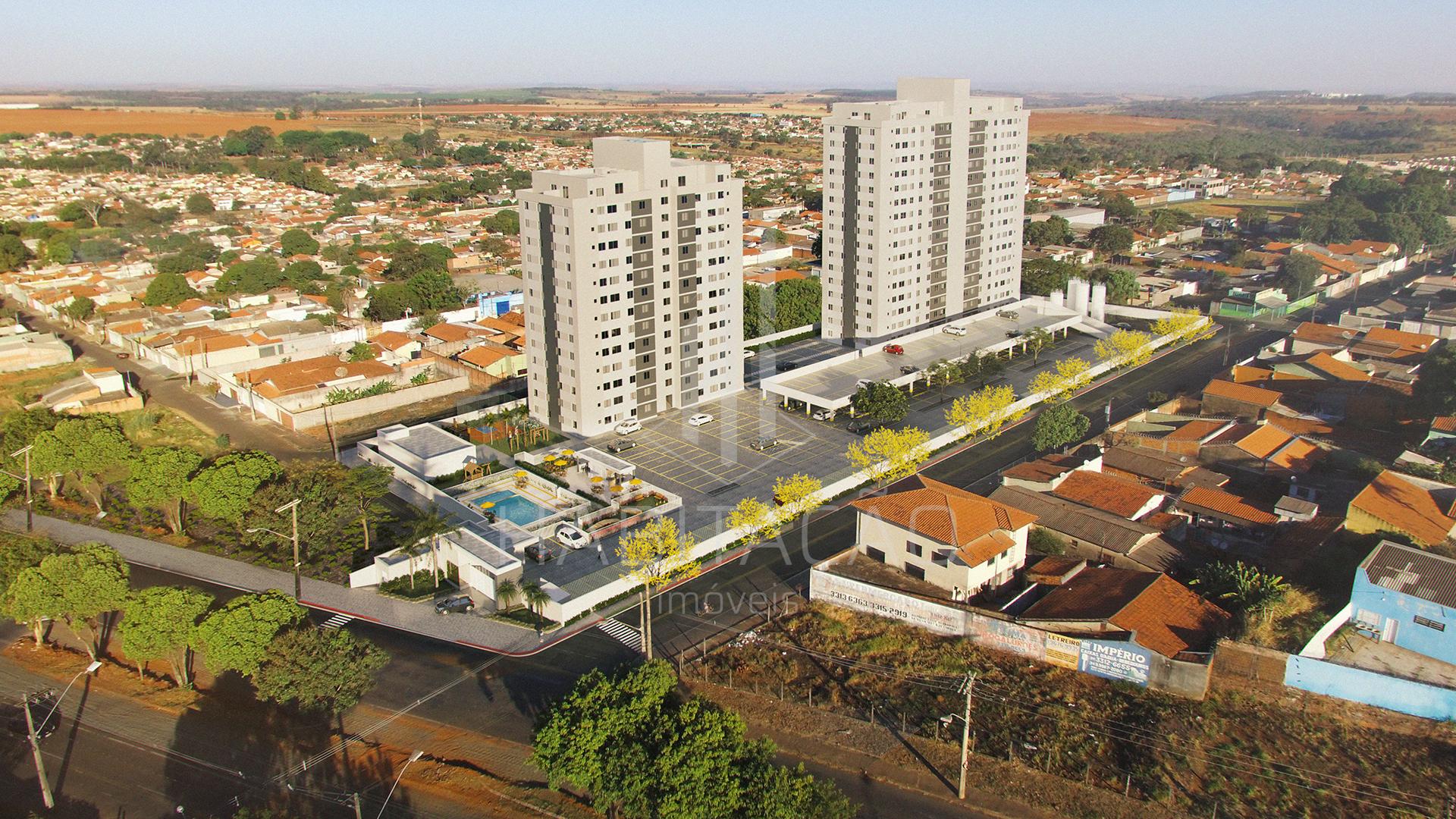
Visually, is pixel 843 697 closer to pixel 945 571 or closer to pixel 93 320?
pixel 945 571

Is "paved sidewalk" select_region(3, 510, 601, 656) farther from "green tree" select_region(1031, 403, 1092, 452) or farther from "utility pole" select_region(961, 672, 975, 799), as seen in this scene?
"green tree" select_region(1031, 403, 1092, 452)

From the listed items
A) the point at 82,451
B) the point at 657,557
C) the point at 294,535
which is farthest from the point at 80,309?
the point at 657,557

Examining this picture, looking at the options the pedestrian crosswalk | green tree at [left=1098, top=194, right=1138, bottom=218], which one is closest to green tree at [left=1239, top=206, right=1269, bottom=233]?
green tree at [left=1098, top=194, right=1138, bottom=218]

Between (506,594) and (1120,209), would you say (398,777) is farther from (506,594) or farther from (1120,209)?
(1120,209)

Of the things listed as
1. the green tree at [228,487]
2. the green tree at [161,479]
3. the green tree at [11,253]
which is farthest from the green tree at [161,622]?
the green tree at [11,253]

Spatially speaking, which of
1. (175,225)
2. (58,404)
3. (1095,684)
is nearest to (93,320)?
(58,404)
